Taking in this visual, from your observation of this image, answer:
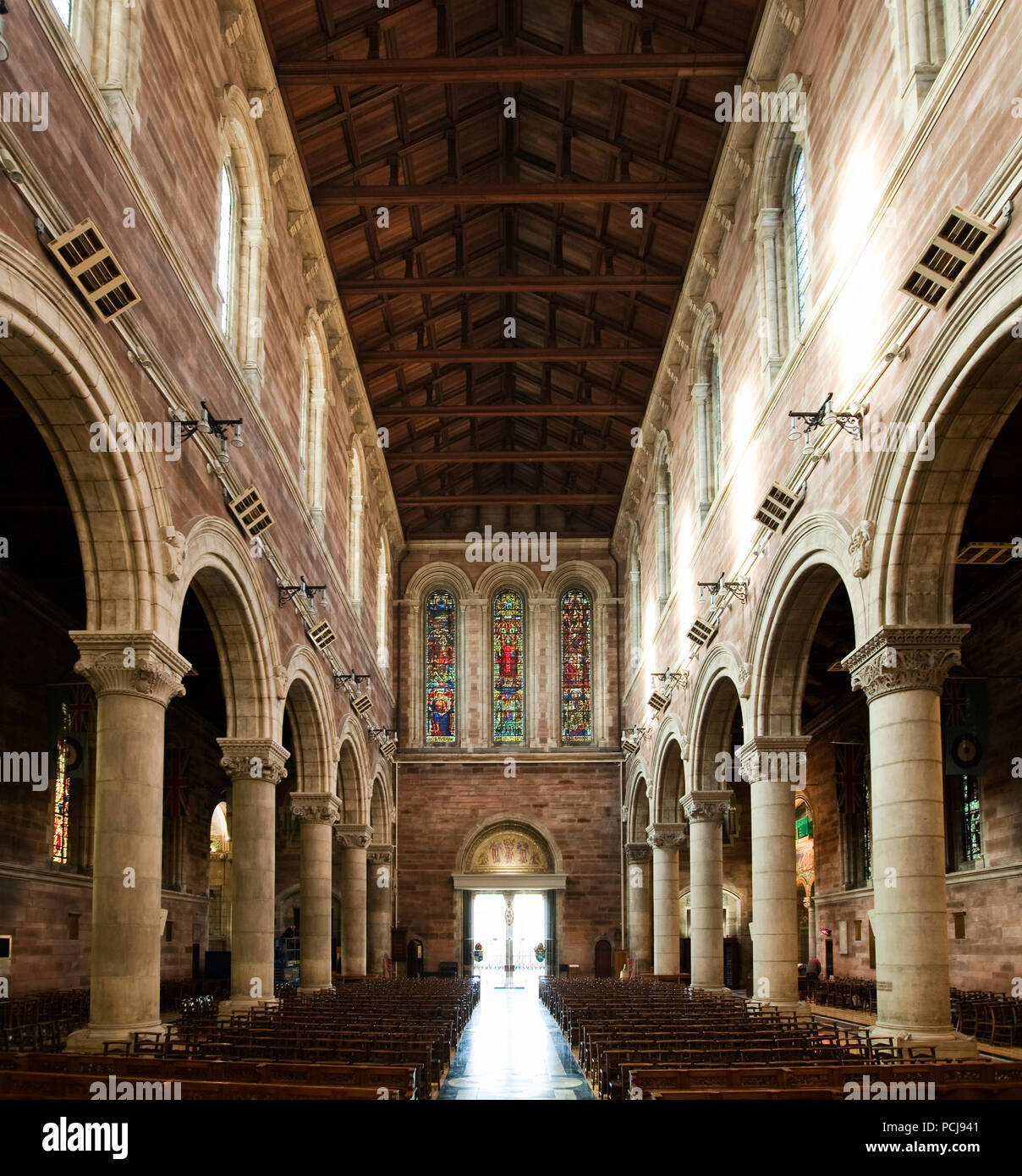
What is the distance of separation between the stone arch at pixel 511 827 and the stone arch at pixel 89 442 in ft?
96.3

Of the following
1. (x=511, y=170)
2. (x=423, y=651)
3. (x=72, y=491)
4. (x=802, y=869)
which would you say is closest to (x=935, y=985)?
(x=72, y=491)

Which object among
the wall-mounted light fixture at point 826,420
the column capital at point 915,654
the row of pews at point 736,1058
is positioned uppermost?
the wall-mounted light fixture at point 826,420

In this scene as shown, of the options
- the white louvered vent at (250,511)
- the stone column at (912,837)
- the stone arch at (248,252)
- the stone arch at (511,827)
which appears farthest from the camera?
the stone arch at (511,827)

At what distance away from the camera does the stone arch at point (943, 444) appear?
38.6 ft

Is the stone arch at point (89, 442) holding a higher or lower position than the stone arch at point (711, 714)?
higher

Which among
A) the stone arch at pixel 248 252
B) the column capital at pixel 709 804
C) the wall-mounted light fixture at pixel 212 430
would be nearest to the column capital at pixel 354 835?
the column capital at pixel 709 804

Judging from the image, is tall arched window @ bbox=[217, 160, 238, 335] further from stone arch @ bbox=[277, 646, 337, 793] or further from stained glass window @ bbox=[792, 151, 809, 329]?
stained glass window @ bbox=[792, 151, 809, 329]

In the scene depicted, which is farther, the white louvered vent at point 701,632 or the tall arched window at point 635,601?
the tall arched window at point 635,601

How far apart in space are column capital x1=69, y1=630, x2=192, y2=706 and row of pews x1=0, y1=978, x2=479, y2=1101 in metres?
3.59

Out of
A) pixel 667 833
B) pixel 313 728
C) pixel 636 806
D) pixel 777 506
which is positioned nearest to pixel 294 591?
pixel 313 728

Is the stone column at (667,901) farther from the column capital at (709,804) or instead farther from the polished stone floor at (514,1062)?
the column capital at (709,804)

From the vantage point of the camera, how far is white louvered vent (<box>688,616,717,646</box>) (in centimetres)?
2478

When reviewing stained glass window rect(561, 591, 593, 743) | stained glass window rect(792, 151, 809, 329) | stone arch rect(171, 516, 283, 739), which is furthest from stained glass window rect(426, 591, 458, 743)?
stained glass window rect(792, 151, 809, 329)

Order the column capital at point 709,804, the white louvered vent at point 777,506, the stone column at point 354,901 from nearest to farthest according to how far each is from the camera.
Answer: the white louvered vent at point 777,506 < the column capital at point 709,804 < the stone column at point 354,901
